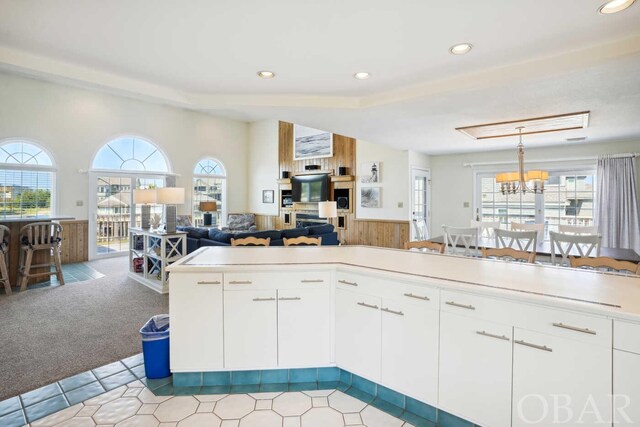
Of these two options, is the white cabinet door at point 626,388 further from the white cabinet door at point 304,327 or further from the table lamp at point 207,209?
the table lamp at point 207,209

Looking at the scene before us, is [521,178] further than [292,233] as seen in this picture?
No

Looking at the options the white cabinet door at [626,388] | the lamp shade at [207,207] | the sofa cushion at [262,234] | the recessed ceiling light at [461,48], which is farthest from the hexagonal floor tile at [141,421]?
the lamp shade at [207,207]

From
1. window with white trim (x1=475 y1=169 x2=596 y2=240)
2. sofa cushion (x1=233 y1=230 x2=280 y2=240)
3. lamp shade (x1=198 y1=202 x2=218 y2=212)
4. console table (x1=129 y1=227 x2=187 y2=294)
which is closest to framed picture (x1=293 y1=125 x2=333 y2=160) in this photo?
lamp shade (x1=198 y1=202 x2=218 y2=212)

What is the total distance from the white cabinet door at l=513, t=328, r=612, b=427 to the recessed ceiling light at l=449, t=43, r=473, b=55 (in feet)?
6.89

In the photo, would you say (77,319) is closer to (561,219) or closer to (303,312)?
(303,312)

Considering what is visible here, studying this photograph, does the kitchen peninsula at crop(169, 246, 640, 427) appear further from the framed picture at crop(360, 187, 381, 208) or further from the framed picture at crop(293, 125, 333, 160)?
the framed picture at crop(293, 125, 333, 160)

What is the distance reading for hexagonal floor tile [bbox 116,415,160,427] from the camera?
1930mm

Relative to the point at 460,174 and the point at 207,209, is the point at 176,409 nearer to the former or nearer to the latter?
the point at 460,174

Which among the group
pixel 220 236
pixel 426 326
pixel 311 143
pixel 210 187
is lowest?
pixel 426 326

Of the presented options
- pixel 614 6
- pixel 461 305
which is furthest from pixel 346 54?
pixel 461 305

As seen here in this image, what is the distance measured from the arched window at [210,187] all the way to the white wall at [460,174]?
6061 mm

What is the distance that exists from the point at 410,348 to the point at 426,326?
0.18 metres

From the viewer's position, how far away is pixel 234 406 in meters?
2.11

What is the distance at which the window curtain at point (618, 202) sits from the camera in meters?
5.36
